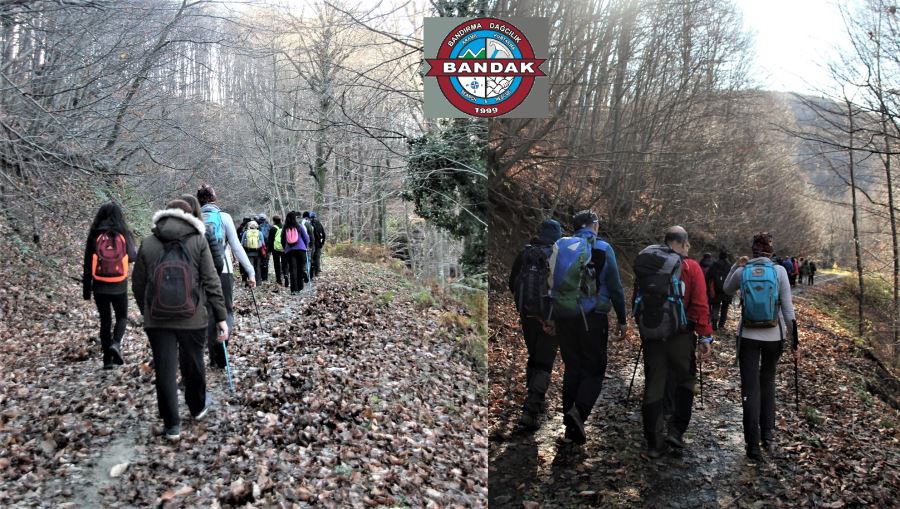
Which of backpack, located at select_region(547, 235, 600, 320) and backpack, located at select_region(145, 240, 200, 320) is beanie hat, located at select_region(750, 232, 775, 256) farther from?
backpack, located at select_region(145, 240, 200, 320)

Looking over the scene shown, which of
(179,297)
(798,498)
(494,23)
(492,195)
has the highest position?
(494,23)

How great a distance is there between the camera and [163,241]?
4293mm

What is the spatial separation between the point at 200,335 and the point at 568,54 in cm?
359

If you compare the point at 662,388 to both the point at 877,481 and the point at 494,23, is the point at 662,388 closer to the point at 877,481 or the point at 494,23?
the point at 877,481

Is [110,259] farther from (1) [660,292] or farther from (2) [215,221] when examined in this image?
(1) [660,292]

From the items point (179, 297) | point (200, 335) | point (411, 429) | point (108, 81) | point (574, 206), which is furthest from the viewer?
point (108, 81)

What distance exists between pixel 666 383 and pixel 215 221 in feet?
14.4

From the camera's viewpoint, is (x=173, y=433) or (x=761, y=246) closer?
(x=761, y=246)

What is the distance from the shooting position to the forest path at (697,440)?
9.58ft

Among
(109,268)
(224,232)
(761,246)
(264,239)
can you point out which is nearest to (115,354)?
(109,268)

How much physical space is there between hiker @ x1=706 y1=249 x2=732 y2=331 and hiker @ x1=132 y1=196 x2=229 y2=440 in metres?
3.68

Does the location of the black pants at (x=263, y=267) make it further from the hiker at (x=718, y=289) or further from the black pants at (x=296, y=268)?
the hiker at (x=718, y=289)

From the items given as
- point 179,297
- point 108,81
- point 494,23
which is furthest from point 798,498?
point 108,81

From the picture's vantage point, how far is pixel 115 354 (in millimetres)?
5988
